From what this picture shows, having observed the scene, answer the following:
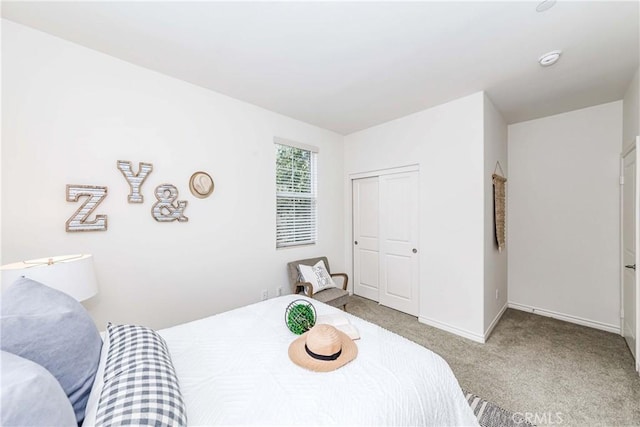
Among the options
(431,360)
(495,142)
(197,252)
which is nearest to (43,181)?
(197,252)

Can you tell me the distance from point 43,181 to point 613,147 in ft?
18.8

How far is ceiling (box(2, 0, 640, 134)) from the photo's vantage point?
1.67 meters

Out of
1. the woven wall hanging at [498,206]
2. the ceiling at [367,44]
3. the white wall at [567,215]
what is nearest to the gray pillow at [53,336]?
the ceiling at [367,44]

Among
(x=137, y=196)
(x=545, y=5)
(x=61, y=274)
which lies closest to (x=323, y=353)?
(x=61, y=274)

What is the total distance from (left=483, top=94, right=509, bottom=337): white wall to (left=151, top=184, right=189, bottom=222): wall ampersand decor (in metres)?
3.24

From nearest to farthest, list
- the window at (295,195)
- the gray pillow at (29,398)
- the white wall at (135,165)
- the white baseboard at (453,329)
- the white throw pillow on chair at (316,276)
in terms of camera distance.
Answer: the gray pillow at (29,398) → the white wall at (135,165) → the white baseboard at (453,329) → the white throw pillow on chair at (316,276) → the window at (295,195)

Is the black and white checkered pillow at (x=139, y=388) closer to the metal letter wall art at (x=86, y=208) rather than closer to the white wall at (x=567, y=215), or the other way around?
the metal letter wall art at (x=86, y=208)

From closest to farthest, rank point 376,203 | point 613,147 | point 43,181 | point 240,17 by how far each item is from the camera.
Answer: point 240,17
point 43,181
point 613,147
point 376,203

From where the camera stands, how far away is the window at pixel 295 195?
11.4ft

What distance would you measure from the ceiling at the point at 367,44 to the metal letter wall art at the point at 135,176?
3.00ft

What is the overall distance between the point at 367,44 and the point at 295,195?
2.11 meters

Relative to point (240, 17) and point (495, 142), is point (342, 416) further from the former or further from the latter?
point (495, 142)

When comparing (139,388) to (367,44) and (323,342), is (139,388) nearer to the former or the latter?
(323,342)

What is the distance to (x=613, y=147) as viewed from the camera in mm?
3039
